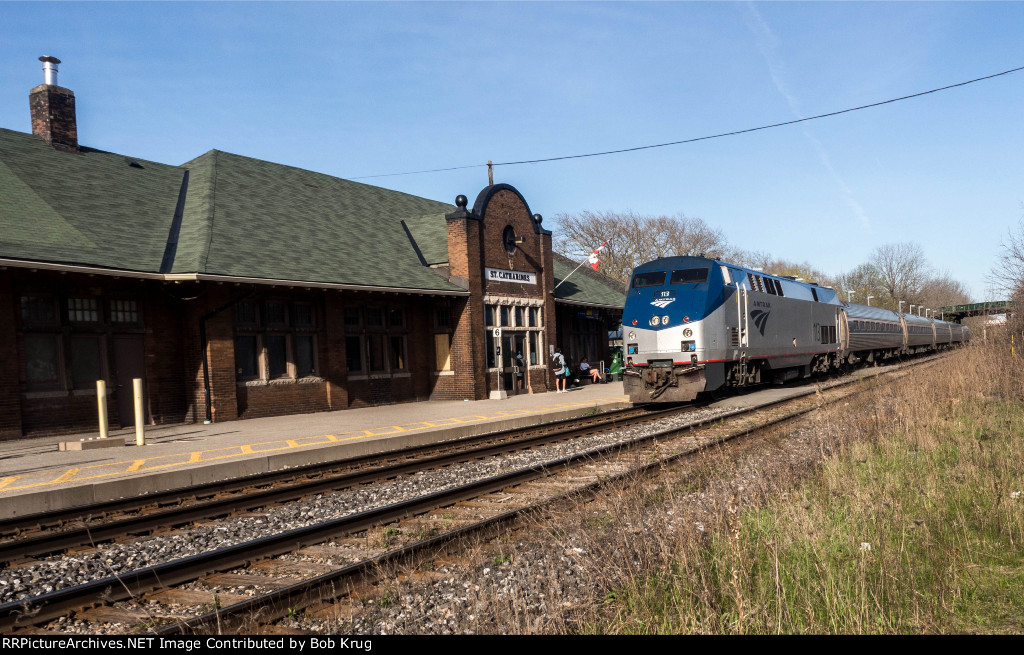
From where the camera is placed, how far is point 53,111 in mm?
19750

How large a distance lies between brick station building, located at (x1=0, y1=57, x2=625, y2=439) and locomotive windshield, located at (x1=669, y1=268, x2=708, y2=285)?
7987 millimetres

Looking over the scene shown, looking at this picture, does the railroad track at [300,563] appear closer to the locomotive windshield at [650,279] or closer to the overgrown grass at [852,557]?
the overgrown grass at [852,557]

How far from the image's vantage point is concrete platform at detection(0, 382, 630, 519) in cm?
→ 957

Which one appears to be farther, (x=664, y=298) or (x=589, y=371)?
(x=589, y=371)

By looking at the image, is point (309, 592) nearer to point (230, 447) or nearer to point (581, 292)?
point (230, 447)

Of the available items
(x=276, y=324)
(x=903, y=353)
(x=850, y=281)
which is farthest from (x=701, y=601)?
(x=850, y=281)

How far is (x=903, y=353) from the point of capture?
134ft

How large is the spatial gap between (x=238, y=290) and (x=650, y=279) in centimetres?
1090

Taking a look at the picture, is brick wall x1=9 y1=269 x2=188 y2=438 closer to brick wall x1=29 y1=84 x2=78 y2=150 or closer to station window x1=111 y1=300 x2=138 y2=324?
station window x1=111 y1=300 x2=138 y2=324

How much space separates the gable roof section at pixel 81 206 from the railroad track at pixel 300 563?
38.1ft

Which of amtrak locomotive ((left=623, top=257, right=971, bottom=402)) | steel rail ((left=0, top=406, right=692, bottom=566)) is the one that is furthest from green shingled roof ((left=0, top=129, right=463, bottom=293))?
steel rail ((left=0, top=406, right=692, bottom=566))

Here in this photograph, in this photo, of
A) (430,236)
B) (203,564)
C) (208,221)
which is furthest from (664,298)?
(203,564)

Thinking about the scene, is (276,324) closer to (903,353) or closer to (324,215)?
(324,215)

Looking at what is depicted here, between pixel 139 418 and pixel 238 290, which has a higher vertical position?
pixel 238 290
